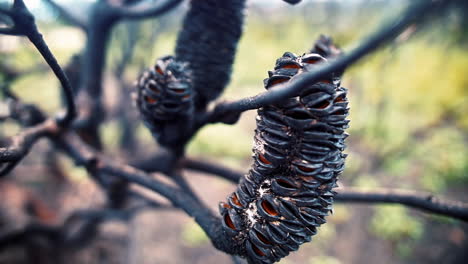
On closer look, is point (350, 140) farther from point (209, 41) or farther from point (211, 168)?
point (209, 41)

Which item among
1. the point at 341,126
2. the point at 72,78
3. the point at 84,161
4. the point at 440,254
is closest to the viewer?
the point at 341,126

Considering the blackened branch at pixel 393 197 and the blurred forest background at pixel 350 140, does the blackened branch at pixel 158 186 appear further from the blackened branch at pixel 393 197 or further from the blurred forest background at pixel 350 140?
the blurred forest background at pixel 350 140

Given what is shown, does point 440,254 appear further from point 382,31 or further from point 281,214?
point 382,31

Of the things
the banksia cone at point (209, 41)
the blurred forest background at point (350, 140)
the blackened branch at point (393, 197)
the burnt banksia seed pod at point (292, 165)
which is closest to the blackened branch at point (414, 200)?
the blackened branch at point (393, 197)

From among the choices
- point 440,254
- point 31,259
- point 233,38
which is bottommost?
point 31,259

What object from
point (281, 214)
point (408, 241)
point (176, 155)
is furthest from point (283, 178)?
point (408, 241)
